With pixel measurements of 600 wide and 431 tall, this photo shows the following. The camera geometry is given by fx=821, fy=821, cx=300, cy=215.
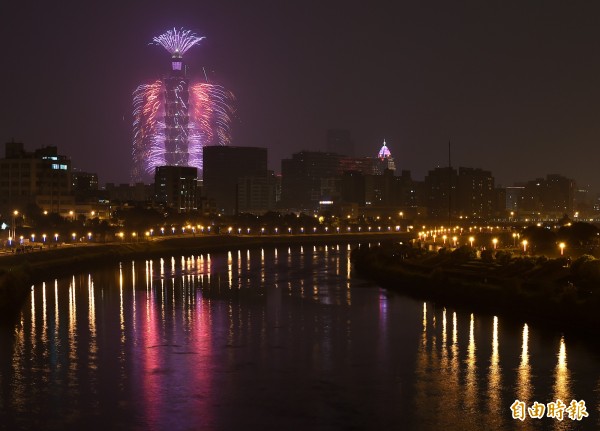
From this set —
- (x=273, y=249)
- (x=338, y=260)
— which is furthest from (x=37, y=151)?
(x=338, y=260)

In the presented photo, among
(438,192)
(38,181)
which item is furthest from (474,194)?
(38,181)

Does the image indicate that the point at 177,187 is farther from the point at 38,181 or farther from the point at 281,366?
the point at 281,366

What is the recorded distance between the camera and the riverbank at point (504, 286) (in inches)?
962

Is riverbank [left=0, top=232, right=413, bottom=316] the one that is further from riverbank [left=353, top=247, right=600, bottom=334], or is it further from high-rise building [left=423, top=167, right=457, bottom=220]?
high-rise building [left=423, top=167, right=457, bottom=220]

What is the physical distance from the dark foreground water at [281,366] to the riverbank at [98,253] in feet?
3.83

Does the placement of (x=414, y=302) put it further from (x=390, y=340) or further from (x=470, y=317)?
(x=390, y=340)

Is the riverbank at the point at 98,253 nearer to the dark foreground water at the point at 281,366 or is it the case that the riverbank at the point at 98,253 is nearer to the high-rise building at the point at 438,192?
the dark foreground water at the point at 281,366

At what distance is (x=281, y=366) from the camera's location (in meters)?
20.0

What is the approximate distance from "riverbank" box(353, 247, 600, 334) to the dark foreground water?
1.04 metres

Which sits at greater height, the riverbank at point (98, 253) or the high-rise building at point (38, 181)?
the high-rise building at point (38, 181)

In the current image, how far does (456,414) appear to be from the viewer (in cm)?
1595

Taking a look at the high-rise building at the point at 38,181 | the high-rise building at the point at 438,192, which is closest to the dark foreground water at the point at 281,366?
the high-rise building at the point at 38,181

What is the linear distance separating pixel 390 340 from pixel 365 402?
22.4 ft

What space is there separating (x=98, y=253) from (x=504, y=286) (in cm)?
3105
